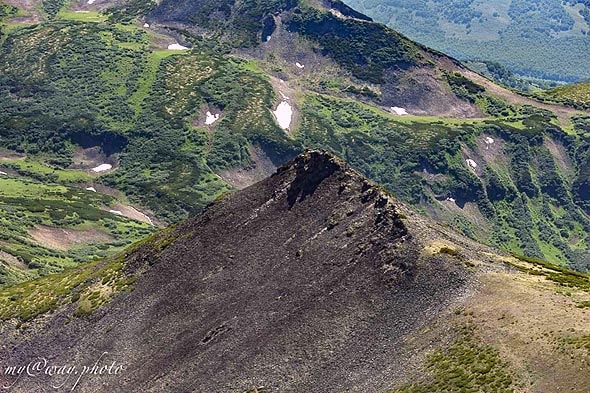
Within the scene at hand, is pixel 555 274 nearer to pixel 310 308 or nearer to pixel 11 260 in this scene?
pixel 310 308

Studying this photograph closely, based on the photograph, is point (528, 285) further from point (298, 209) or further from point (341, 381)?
point (298, 209)

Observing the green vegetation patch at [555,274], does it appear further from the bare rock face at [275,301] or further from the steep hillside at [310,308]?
the bare rock face at [275,301]

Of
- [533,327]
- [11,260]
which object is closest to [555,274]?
[533,327]

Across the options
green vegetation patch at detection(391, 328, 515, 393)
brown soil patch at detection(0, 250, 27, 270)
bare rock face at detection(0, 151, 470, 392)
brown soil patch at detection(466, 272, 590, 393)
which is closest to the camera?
brown soil patch at detection(466, 272, 590, 393)

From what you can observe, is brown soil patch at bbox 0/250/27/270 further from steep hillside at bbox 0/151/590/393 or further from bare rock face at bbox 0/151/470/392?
bare rock face at bbox 0/151/470/392

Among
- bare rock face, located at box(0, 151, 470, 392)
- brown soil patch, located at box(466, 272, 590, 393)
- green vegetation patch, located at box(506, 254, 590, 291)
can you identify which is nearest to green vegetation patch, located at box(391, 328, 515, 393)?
brown soil patch, located at box(466, 272, 590, 393)

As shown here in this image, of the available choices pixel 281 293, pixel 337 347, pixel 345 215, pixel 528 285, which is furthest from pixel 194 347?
pixel 528 285
